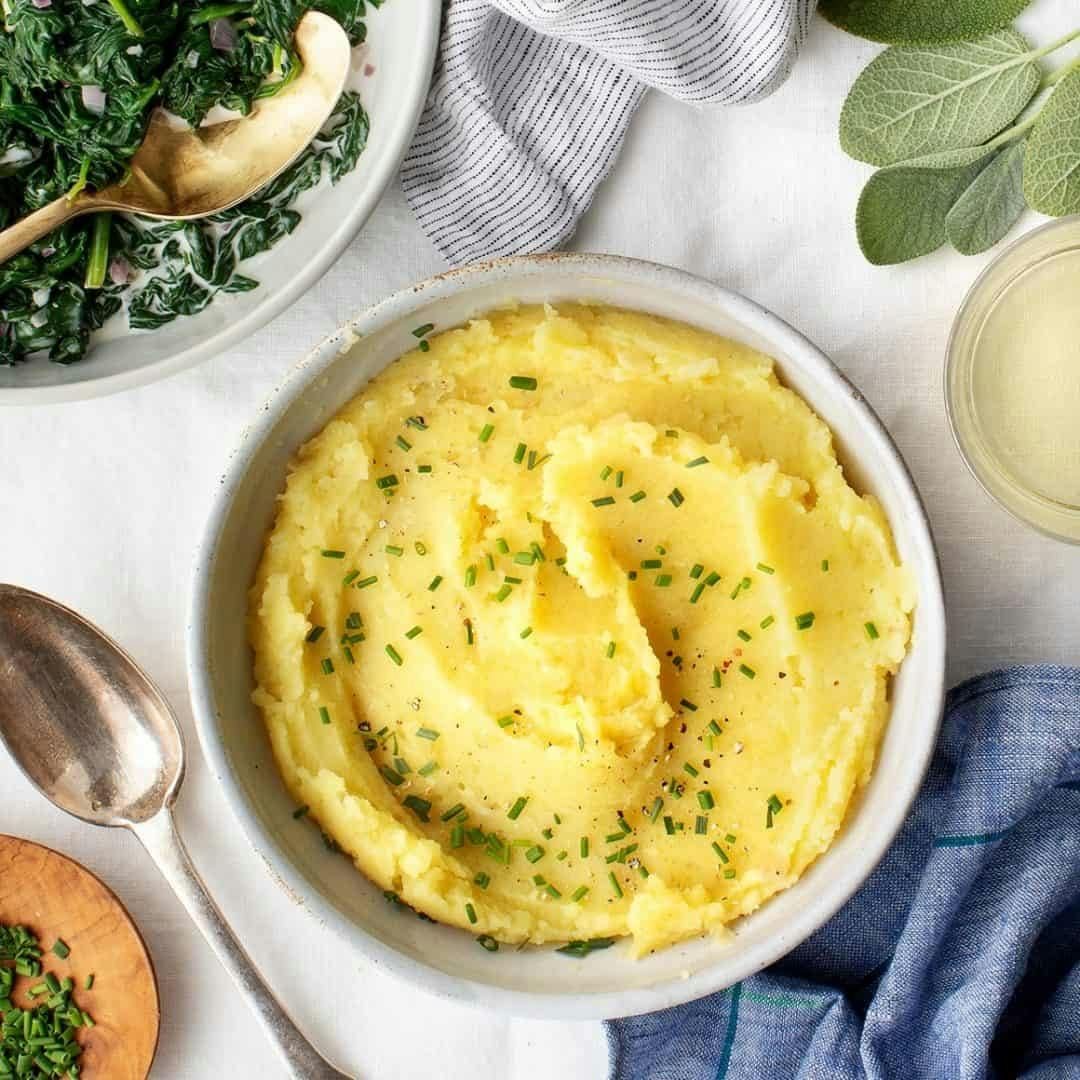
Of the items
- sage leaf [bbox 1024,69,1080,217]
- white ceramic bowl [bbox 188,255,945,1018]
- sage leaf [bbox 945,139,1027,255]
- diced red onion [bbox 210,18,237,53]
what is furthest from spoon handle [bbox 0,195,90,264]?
sage leaf [bbox 1024,69,1080,217]

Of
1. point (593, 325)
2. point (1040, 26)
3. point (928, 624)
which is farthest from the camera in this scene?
point (1040, 26)

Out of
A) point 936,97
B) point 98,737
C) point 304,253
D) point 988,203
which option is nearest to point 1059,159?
point 988,203

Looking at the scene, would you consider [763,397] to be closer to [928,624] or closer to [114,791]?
[928,624]

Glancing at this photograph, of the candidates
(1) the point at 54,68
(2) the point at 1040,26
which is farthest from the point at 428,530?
(2) the point at 1040,26

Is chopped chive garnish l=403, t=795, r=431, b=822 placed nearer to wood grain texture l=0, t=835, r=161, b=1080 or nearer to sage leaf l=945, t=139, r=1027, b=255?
wood grain texture l=0, t=835, r=161, b=1080

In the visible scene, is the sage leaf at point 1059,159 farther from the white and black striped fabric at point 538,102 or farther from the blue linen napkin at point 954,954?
the blue linen napkin at point 954,954
